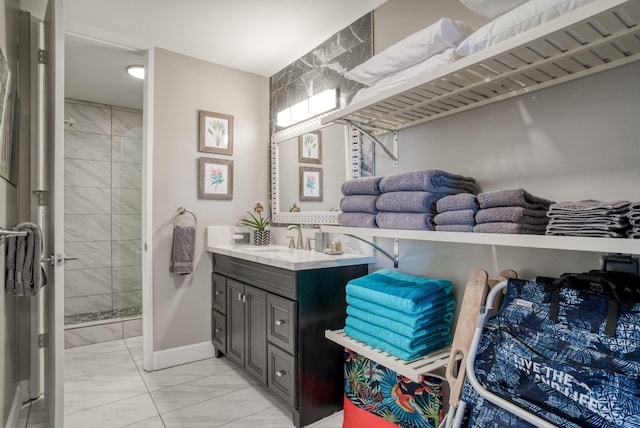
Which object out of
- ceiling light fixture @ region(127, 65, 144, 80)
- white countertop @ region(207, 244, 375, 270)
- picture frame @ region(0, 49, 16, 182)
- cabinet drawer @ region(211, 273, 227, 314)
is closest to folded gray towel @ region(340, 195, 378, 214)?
white countertop @ region(207, 244, 375, 270)

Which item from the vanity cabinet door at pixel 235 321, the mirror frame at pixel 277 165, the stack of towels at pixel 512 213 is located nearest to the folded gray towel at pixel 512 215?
the stack of towels at pixel 512 213

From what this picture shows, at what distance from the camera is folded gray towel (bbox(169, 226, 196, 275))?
2.69m

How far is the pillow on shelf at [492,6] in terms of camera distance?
47.2 inches

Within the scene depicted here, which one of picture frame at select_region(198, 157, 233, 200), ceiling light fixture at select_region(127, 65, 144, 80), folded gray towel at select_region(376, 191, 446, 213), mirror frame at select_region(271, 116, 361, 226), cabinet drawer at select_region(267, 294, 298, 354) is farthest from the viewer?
ceiling light fixture at select_region(127, 65, 144, 80)

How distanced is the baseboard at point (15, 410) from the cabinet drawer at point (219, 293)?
124 cm

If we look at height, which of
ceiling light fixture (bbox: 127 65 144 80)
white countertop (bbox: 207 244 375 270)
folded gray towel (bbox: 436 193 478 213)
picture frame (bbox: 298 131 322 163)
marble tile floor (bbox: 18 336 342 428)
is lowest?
marble tile floor (bbox: 18 336 342 428)

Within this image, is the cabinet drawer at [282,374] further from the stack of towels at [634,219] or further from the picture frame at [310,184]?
the stack of towels at [634,219]

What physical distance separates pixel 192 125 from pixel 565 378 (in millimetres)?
2780

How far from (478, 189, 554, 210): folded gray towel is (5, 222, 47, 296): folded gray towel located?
6.17 feet

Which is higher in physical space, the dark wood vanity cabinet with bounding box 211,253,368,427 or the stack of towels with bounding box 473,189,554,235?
the stack of towels with bounding box 473,189,554,235

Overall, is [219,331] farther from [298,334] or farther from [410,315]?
[410,315]

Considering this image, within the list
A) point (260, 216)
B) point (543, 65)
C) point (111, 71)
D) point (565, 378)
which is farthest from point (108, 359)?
point (543, 65)

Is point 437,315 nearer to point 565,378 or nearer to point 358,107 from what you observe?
point 565,378

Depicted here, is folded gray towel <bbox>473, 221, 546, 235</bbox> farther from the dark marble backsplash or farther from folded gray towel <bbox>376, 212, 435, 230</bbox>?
the dark marble backsplash
